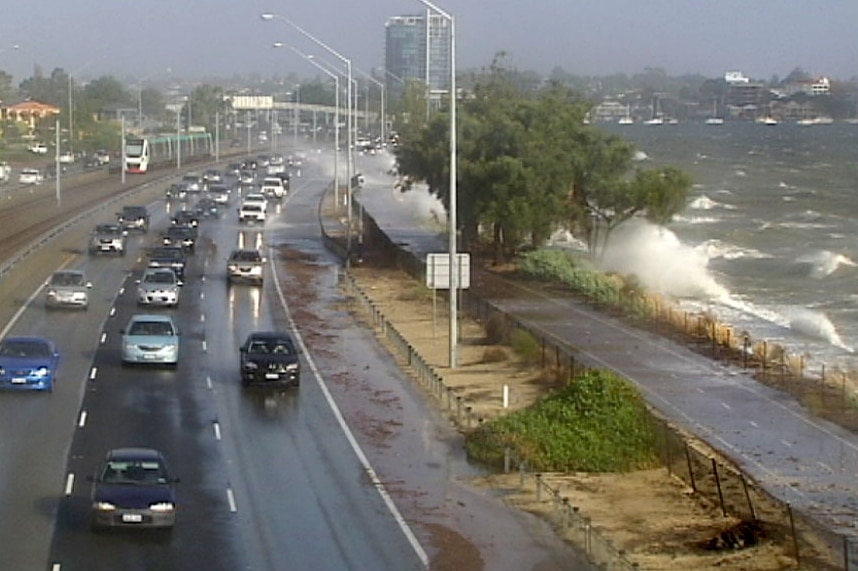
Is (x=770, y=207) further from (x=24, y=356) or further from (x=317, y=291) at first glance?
(x=24, y=356)

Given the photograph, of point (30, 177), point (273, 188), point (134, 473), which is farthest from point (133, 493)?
point (30, 177)

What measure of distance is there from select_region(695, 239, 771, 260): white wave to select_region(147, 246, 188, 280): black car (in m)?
37.7

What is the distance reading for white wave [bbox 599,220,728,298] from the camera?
7544 centimetres

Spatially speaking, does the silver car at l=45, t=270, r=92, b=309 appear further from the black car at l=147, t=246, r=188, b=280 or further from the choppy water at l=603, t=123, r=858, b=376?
the choppy water at l=603, t=123, r=858, b=376

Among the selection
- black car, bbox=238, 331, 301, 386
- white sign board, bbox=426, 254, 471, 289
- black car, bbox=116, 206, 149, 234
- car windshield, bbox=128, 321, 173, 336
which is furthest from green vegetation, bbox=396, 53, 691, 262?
black car, bbox=238, 331, 301, 386

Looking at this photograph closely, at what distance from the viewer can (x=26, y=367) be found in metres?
34.1

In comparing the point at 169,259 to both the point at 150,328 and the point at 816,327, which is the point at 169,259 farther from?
the point at 816,327

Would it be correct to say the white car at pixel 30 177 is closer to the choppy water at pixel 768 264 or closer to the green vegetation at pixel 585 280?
the choppy water at pixel 768 264

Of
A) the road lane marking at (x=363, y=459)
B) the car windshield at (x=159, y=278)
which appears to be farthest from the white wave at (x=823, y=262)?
the road lane marking at (x=363, y=459)

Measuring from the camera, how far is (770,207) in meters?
132

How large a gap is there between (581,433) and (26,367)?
39.4 feet

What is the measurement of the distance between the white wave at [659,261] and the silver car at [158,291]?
2799 centimetres

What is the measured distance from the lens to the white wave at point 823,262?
8369cm

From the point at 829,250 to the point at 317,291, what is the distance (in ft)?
159
